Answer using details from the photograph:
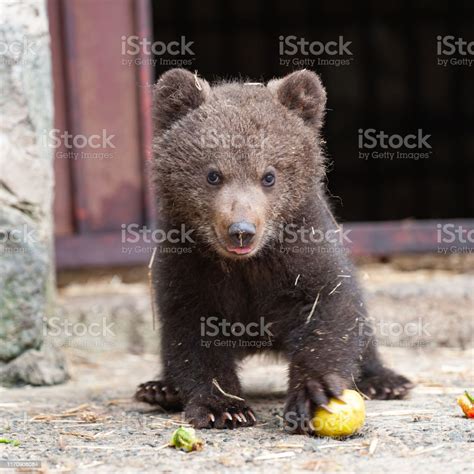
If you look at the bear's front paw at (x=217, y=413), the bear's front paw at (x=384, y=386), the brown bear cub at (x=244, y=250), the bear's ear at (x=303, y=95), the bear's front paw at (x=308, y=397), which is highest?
the bear's ear at (x=303, y=95)

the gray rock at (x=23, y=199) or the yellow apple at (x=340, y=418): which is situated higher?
the gray rock at (x=23, y=199)

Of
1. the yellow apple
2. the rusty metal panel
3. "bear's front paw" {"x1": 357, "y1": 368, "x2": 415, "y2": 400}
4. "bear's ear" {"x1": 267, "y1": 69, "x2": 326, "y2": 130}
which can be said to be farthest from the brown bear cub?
the rusty metal panel

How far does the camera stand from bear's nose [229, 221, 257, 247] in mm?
4961

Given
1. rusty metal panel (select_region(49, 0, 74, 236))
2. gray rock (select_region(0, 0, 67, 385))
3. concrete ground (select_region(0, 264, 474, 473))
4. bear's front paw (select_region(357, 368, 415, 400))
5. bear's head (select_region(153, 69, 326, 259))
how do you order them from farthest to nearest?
rusty metal panel (select_region(49, 0, 74, 236)) < gray rock (select_region(0, 0, 67, 385)) < bear's front paw (select_region(357, 368, 415, 400)) < bear's head (select_region(153, 69, 326, 259)) < concrete ground (select_region(0, 264, 474, 473))

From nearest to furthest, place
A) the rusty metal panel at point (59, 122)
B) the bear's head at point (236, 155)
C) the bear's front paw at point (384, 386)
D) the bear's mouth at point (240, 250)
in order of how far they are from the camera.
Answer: the bear's mouth at point (240, 250), the bear's head at point (236, 155), the bear's front paw at point (384, 386), the rusty metal panel at point (59, 122)

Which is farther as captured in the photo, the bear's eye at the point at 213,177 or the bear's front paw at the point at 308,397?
the bear's eye at the point at 213,177

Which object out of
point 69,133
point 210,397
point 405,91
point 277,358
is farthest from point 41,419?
point 405,91

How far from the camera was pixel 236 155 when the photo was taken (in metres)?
5.21

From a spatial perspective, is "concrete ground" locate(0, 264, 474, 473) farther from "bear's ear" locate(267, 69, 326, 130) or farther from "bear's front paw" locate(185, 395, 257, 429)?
"bear's ear" locate(267, 69, 326, 130)

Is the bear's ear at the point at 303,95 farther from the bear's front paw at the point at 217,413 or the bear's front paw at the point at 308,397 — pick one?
the bear's front paw at the point at 217,413

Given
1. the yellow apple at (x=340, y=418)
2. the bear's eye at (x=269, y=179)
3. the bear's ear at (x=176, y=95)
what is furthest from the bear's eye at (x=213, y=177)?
the yellow apple at (x=340, y=418)

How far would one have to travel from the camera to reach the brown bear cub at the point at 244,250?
5.19m

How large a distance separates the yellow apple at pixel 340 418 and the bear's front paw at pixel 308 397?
0.13ft

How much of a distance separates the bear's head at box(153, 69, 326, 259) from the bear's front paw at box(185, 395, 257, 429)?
2.71 ft
